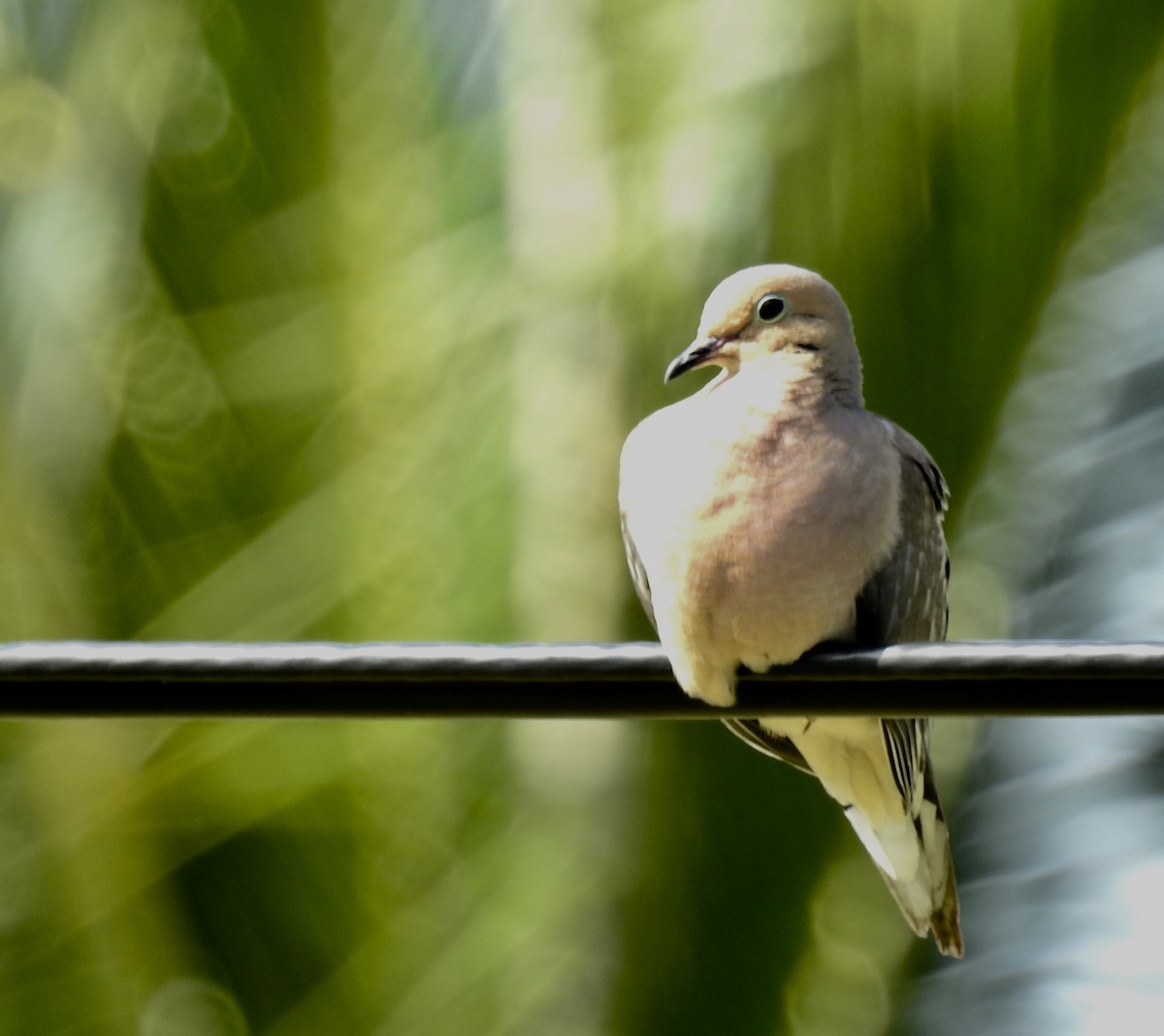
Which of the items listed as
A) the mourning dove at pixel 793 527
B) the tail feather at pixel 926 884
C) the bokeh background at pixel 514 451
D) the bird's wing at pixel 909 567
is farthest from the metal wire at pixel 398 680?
the bokeh background at pixel 514 451

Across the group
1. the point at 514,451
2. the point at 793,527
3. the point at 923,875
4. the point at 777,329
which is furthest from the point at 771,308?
the point at 514,451

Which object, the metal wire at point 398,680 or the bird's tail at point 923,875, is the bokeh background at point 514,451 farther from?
the metal wire at point 398,680

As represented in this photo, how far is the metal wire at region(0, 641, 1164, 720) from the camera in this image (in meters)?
1.71

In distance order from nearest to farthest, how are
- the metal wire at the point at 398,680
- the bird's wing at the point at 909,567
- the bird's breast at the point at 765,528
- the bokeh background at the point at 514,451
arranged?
1. the metal wire at the point at 398,680
2. the bird's breast at the point at 765,528
3. the bird's wing at the point at 909,567
4. the bokeh background at the point at 514,451

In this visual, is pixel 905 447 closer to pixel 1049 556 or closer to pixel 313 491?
pixel 1049 556

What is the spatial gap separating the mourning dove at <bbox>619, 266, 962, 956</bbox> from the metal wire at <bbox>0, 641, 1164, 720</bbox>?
0.52 metres

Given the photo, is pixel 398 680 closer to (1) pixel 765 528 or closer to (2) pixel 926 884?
(1) pixel 765 528

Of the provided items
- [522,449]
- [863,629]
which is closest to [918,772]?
[863,629]

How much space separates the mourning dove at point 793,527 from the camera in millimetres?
2422

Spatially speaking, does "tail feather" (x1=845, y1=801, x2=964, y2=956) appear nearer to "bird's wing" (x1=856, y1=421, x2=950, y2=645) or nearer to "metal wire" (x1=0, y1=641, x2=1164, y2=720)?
"bird's wing" (x1=856, y1=421, x2=950, y2=645)

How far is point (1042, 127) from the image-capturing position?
3.55 m

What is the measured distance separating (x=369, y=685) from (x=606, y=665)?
247 mm

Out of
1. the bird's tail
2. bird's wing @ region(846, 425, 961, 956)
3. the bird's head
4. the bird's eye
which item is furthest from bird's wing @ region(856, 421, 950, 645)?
the bird's tail

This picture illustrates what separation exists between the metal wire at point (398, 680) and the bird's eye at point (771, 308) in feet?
3.35
